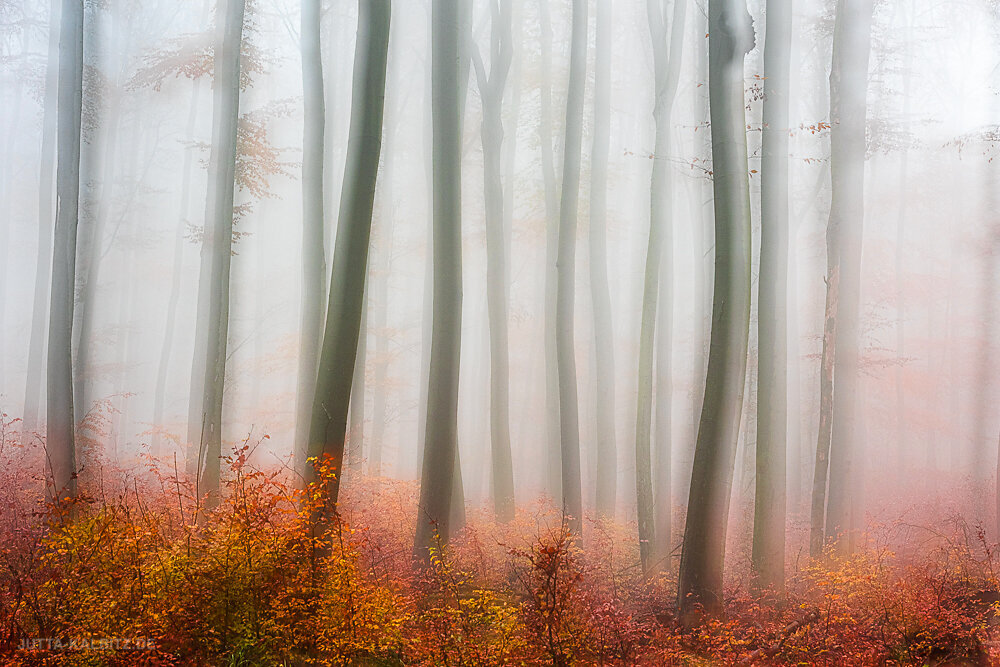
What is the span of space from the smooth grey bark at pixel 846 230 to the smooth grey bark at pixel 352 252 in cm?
666

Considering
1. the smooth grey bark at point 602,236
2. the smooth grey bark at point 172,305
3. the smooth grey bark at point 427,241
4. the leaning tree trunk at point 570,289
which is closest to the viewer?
the leaning tree trunk at point 570,289

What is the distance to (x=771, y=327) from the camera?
7.84m

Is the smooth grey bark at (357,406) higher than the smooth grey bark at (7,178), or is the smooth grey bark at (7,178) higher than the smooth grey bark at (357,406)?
the smooth grey bark at (7,178)

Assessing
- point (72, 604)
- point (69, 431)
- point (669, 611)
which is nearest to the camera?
point (72, 604)

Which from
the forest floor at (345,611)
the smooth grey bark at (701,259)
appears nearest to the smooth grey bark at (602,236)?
the smooth grey bark at (701,259)

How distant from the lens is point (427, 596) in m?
6.64

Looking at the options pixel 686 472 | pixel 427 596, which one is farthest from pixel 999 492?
pixel 427 596

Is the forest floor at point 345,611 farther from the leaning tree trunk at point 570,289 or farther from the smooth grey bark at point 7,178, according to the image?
the smooth grey bark at point 7,178

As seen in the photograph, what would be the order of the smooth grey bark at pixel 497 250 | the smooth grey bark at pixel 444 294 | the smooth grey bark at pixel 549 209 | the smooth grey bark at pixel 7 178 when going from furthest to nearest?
the smooth grey bark at pixel 7 178, the smooth grey bark at pixel 549 209, the smooth grey bark at pixel 497 250, the smooth grey bark at pixel 444 294

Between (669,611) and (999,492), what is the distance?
5411 millimetres

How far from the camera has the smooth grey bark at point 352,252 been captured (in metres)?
6.25

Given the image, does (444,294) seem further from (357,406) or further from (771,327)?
(357,406)

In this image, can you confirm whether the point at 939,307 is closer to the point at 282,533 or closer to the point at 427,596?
the point at 427,596

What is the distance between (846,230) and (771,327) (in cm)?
230
